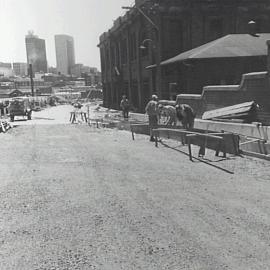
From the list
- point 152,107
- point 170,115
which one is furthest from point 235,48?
point 152,107

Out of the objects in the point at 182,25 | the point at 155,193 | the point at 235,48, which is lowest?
the point at 155,193

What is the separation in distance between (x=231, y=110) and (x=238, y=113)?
820 millimetres

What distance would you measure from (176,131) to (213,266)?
10547mm

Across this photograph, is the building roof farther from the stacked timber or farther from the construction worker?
the stacked timber

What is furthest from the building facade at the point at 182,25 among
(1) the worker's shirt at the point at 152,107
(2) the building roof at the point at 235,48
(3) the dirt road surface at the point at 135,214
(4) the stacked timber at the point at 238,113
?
(3) the dirt road surface at the point at 135,214

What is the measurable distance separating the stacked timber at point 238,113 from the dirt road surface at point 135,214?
3.92m

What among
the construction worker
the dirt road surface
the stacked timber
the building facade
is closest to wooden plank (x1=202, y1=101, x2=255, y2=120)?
the stacked timber

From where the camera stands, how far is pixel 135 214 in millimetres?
6273

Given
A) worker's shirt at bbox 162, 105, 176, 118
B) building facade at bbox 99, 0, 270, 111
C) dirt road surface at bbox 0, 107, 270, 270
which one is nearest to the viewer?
dirt road surface at bbox 0, 107, 270, 270

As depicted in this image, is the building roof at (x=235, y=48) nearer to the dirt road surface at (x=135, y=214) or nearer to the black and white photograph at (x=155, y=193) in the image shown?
the black and white photograph at (x=155, y=193)

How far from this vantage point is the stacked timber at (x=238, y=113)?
14367 mm

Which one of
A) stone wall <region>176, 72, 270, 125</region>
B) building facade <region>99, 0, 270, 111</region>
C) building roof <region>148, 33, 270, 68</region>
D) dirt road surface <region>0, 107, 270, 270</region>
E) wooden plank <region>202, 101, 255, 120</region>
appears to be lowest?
dirt road surface <region>0, 107, 270, 270</region>

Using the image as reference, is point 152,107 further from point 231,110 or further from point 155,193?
point 155,193

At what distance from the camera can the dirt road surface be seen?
4609mm
